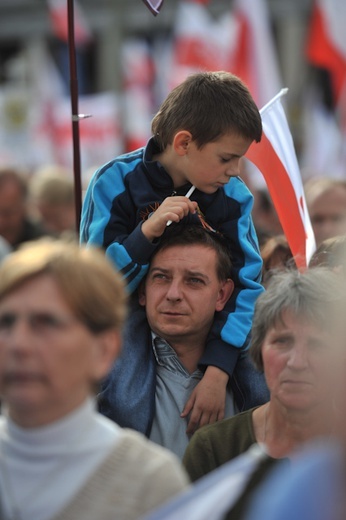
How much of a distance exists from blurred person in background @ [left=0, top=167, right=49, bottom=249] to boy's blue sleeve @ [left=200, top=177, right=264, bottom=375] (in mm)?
4680

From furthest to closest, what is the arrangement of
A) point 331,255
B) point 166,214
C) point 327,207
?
1. point 327,207
2. point 331,255
3. point 166,214

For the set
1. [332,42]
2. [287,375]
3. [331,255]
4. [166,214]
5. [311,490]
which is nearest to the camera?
[311,490]

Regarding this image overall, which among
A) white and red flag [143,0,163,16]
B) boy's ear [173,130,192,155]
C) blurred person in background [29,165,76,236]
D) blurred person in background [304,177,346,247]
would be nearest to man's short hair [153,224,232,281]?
boy's ear [173,130,192,155]

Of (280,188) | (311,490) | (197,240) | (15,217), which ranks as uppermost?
(311,490)

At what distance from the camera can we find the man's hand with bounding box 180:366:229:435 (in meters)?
4.22

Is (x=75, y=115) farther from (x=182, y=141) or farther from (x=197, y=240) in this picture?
(x=197, y=240)

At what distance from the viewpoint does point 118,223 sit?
4.36 metres

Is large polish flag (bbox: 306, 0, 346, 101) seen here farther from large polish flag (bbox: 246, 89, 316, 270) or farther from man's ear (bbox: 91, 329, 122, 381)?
man's ear (bbox: 91, 329, 122, 381)

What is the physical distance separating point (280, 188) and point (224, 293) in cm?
120

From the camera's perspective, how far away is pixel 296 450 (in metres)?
3.73

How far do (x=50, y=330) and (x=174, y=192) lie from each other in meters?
1.79

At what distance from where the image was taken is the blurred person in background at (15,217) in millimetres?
9141

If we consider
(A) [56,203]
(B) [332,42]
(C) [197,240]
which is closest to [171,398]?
(C) [197,240]

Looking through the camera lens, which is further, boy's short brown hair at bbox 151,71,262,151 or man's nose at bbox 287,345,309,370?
boy's short brown hair at bbox 151,71,262,151
